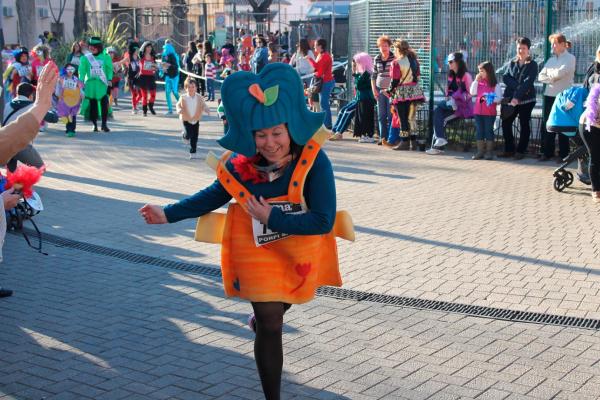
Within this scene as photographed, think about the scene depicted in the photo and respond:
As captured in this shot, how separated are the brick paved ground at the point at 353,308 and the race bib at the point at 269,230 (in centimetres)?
111

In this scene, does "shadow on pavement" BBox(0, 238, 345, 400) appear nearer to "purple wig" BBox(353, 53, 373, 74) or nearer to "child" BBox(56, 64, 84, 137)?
"purple wig" BBox(353, 53, 373, 74)

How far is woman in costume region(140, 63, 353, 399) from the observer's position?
14.0ft

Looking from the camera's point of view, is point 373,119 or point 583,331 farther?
point 373,119

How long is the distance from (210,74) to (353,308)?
2103 cm

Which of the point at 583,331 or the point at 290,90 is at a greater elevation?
the point at 290,90

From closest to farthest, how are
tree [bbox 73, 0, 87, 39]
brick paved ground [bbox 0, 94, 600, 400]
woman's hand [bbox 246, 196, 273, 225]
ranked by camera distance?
woman's hand [bbox 246, 196, 273, 225]
brick paved ground [bbox 0, 94, 600, 400]
tree [bbox 73, 0, 87, 39]

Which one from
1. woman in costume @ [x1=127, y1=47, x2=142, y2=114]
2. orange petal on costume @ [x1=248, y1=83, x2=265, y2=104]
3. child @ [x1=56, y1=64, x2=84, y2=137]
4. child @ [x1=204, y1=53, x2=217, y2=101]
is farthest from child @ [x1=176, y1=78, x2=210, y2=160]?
child @ [x1=204, y1=53, x2=217, y2=101]

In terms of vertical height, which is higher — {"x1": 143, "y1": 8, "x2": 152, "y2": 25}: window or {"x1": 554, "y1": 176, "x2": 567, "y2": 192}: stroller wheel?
{"x1": 143, "y1": 8, "x2": 152, "y2": 25}: window

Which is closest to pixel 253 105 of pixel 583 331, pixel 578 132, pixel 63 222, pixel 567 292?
pixel 583 331

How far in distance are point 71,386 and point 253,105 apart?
2102 millimetres

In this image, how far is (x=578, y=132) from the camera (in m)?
11.3

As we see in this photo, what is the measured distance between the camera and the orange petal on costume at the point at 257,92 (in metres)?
4.22

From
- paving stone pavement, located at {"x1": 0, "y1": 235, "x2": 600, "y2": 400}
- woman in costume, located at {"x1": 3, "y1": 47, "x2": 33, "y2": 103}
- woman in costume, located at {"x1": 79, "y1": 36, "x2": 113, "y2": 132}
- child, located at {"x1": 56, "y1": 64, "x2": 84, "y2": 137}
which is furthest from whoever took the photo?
woman in costume, located at {"x1": 79, "y1": 36, "x2": 113, "y2": 132}

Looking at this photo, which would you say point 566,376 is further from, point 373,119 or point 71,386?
point 373,119
